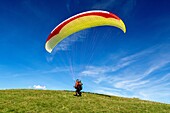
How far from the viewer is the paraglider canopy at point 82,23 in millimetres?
24297

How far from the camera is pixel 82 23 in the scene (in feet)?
83.4

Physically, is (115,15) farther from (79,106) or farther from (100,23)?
(79,106)

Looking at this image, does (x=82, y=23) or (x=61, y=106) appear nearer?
(x=82, y=23)

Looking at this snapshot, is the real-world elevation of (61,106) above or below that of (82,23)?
below

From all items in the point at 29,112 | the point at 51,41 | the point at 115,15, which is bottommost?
the point at 29,112

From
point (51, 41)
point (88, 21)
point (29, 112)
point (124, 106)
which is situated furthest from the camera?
point (124, 106)

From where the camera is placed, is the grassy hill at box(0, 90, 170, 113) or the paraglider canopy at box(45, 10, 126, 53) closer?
the paraglider canopy at box(45, 10, 126, 53)

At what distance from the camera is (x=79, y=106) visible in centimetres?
2608

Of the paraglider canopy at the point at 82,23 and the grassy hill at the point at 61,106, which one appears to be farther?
the grassy hill at the point at 61,106

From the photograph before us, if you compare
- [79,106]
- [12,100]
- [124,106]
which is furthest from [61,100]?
[124,106]

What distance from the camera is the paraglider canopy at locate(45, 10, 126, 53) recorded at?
24297 mm

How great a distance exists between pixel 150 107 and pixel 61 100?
34.5ft

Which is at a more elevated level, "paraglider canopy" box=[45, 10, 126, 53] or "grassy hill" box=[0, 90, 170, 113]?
"paraglider canopy" box=[45, 10, 126, 53]

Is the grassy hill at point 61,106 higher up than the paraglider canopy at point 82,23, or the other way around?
the paraglider canopy at point 82,23
